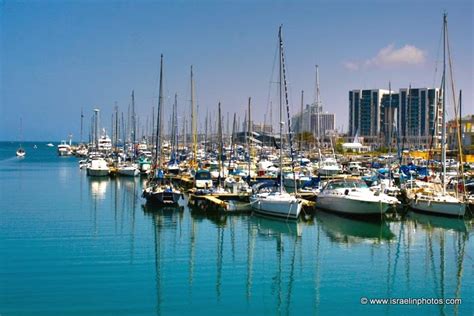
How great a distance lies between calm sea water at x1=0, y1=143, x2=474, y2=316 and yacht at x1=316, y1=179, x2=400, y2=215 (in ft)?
2.68

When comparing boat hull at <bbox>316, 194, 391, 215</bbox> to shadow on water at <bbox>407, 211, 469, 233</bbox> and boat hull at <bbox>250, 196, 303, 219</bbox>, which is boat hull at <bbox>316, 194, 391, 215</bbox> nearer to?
shadow on water at <bbox>407, 211, 469, 233</bbox>

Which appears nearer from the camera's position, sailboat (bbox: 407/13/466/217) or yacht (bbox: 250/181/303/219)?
yacht (bbox: 250/181/303/219)

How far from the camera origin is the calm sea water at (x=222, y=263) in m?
18.3

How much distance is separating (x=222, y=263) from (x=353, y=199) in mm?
12790

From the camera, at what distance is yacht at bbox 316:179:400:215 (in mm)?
33344

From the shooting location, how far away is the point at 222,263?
2353 centimetres

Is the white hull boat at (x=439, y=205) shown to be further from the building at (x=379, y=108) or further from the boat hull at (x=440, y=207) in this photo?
the building at (x=379, y=108)

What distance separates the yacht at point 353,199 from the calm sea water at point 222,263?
0.82 metres

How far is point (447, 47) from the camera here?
3719cm

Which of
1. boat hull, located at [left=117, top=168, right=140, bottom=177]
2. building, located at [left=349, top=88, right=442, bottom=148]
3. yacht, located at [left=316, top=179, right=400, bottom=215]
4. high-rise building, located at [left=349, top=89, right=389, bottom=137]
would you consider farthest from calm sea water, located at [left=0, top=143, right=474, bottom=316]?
high-rise building, located at [left=349, top=89, right=389, bottom=137]

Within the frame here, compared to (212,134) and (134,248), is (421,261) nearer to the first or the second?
(134,248)

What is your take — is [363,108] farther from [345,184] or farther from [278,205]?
[278,205]

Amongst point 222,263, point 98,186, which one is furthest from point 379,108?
point 222,263

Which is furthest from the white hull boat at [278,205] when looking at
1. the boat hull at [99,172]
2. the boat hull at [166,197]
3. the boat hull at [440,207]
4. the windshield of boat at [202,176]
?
the boat hull at [99,172]
